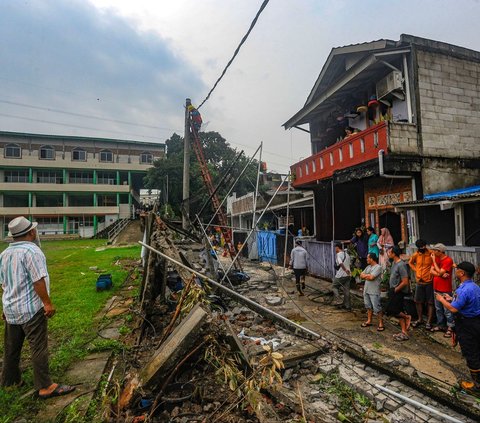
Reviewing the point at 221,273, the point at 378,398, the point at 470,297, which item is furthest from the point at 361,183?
the point at 378,398

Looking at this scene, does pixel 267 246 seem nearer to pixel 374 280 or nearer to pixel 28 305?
pixel 374 280

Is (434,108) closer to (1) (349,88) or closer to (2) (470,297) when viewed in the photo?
(1) (349,88)

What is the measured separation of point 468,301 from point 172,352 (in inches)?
152

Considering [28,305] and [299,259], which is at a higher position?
[28,305]

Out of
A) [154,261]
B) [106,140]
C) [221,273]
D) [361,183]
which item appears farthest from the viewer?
[106,140]

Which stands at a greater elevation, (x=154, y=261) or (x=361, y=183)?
(x=361, y=183)

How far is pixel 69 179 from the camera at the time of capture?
36.6 metres

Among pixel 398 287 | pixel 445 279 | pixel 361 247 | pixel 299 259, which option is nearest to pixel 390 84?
pixel 361 247

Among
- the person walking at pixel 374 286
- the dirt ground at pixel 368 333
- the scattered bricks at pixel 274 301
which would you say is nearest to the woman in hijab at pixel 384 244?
the dirt ground at pixel 368 333

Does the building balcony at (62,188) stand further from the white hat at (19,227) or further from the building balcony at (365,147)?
the white hat at (19,227)

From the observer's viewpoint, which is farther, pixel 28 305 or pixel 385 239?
pixel 385 239

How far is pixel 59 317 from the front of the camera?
20.0 feet

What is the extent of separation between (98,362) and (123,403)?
1475 millimetres

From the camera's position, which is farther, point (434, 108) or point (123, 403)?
point (434, 108)
